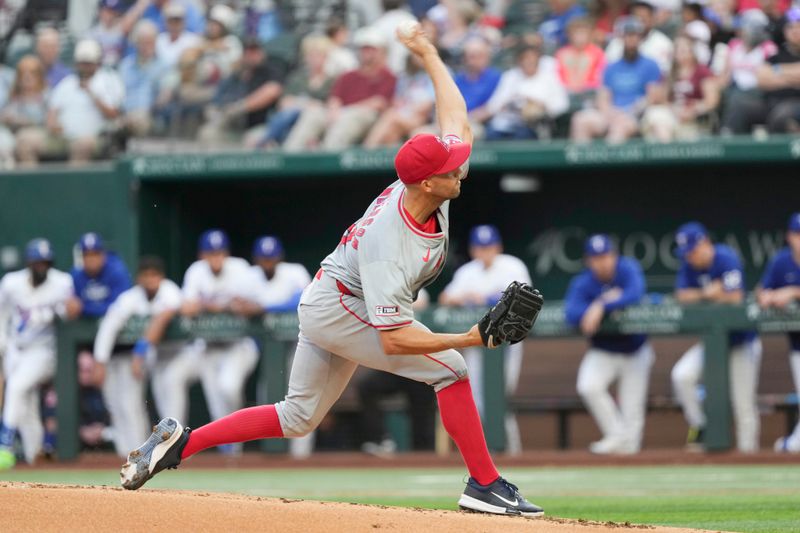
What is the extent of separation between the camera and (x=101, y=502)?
4.71m

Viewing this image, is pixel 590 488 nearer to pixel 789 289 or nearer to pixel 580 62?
pixel 789 289

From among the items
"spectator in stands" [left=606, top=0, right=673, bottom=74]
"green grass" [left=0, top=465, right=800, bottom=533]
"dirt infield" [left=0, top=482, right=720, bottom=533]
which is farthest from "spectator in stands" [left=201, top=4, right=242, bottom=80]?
"dirt infield" [left=0, top=482, right=720, bottom=533]

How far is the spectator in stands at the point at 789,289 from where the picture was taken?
32.6 ft

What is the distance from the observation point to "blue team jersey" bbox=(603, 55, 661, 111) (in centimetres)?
1124

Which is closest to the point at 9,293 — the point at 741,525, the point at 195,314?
the point at 195,314

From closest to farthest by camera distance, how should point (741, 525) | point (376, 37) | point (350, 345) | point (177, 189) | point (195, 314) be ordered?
point (350, 345), point (741, 525), point (195, 314), point (376, 37), point (177, 189)

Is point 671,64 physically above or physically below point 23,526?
above

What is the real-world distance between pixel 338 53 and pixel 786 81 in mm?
4092

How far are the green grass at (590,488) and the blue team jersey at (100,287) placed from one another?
1.49 meters

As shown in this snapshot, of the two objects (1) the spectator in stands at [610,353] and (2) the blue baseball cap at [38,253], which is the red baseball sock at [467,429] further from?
(2) the blue baseball cap at [38,253]

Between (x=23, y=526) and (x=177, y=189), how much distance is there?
28.5 feet

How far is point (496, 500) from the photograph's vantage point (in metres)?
5.12

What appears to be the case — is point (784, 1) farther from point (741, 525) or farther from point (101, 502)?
point (101, 502)

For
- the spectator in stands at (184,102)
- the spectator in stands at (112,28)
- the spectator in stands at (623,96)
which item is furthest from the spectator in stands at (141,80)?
the spectator in stands at (623,96)
